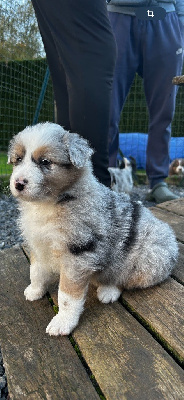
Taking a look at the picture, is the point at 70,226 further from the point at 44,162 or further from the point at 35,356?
the point at 35,356

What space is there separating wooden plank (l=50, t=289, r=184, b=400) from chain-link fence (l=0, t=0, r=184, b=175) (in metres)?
4.14

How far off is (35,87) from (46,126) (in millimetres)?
6143

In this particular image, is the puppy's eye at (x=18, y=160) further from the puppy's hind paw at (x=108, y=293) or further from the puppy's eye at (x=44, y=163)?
the puppy's hind paw at (x=108, y=293)

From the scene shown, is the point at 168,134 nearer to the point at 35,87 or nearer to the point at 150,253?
the point at 150,253

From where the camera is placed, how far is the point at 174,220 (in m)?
3.25

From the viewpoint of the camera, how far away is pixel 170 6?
448 cm

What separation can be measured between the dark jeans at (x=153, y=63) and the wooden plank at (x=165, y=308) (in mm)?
3019

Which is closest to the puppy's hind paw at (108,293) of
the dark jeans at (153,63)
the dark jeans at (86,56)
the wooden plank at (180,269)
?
the wooden plank at (180,269)

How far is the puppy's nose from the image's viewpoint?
1562 millimetres

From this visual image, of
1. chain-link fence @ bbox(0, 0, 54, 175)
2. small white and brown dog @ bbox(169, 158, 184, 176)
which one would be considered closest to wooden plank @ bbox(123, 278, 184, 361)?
chain-link fence @ bbox(0, 0, 54, 175)

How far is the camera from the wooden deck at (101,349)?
1.32 m

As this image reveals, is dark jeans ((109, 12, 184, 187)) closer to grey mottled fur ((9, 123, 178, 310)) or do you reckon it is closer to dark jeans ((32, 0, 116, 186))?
dark jeans ((32, 0, 116, 186))

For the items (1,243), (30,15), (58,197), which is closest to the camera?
(58,197)

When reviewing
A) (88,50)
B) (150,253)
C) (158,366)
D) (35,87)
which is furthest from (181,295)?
(35,87)
